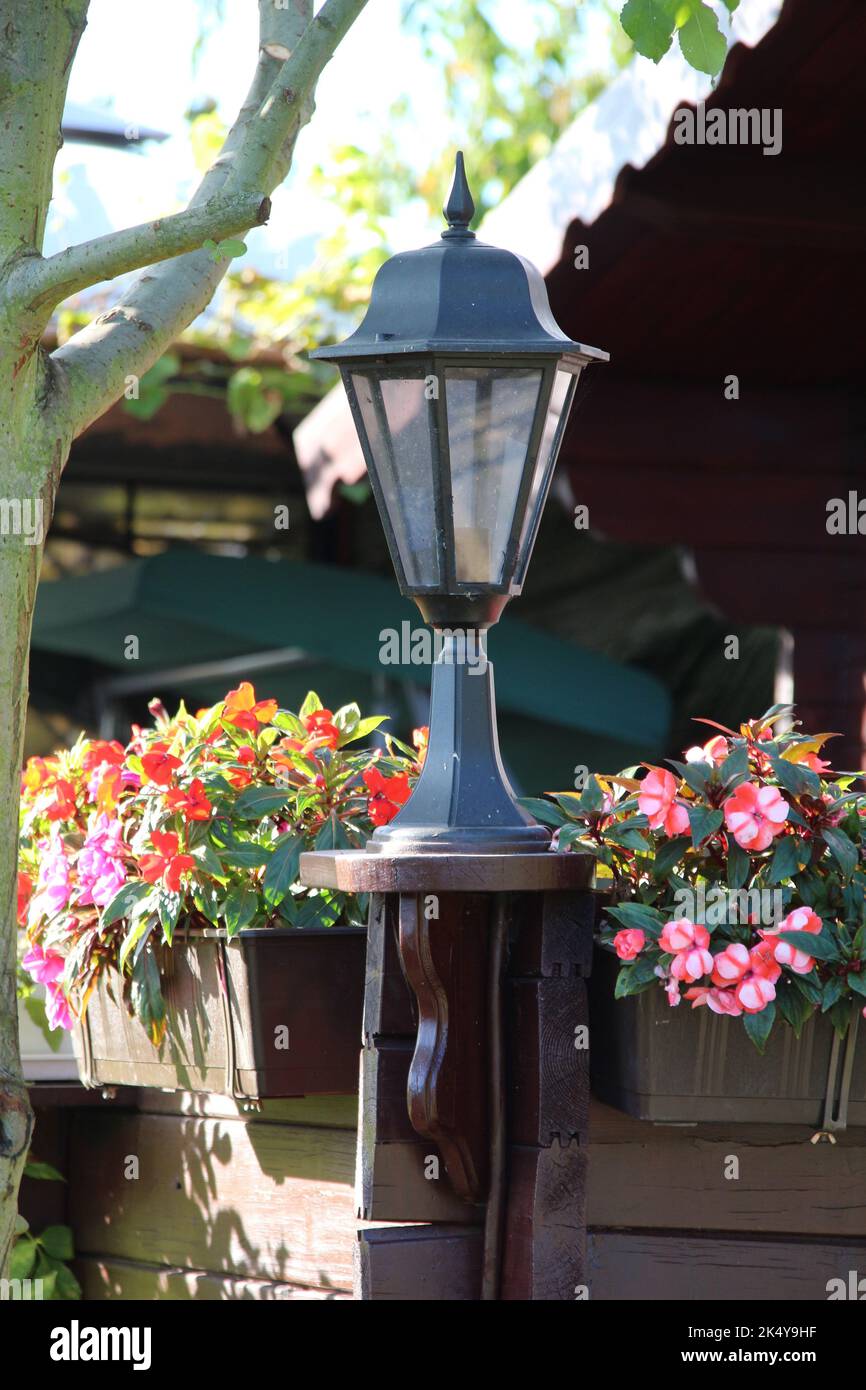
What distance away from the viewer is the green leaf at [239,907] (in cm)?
206

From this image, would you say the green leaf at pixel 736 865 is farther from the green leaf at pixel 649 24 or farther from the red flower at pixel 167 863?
the green leaf at pixel 649 24

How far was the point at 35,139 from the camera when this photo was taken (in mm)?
2094

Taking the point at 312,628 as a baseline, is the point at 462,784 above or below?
below

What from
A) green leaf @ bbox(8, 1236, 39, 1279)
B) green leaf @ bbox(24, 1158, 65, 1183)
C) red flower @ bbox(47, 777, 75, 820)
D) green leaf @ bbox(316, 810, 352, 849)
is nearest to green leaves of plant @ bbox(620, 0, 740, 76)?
green leaf @ bbox(316, 810, 352, 849)

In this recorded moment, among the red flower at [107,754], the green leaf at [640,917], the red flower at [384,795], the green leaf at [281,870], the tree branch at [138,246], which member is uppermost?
the tree branch at [138,246]

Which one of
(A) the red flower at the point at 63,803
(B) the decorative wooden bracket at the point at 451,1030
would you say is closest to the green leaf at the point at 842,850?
(B) the decorative wooden bracket at the point at 451,1030

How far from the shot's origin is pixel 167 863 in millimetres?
2090

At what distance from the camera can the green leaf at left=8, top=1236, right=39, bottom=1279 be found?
95.4 inches

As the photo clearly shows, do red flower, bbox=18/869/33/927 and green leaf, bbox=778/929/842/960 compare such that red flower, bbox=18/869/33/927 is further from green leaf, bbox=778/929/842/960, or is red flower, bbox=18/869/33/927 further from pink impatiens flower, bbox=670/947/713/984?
green leaf, bbox=778/929/842/960

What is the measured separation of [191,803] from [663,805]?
2.04 feet

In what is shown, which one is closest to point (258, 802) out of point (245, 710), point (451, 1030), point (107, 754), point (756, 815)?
point (245, 710)

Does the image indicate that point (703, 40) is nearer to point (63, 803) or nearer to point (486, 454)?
point (486, 454)

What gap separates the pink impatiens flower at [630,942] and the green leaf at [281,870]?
1.44 ft

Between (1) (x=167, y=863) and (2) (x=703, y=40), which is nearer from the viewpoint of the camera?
(1) (x=167, y=863)
